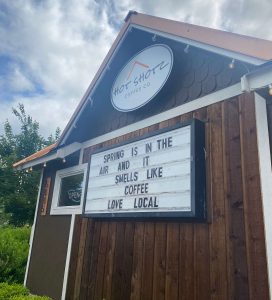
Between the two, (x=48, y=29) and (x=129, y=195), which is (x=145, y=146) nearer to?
(x=129, y=195)

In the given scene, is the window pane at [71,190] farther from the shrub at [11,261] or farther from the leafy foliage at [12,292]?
the shrub at [11,261]

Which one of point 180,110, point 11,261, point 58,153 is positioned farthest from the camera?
point 11,261

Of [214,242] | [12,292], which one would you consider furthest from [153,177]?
[12,292]

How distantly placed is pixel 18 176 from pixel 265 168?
20.5 meters

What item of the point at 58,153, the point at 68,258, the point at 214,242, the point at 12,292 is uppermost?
the point at 58,153

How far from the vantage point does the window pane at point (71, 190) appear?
6855 millimetres

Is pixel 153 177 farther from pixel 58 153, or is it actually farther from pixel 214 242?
pixel 58 153

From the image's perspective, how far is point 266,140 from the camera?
3.51 m

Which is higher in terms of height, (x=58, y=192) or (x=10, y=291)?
(x=58, y=192)

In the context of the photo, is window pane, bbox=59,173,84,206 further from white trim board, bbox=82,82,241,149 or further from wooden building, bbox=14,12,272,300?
white trim board, bbox=82,82,241,149

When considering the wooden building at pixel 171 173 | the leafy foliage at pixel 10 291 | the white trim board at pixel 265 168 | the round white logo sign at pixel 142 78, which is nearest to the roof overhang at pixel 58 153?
the wooden building at pixel 171 173

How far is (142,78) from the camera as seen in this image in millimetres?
5434

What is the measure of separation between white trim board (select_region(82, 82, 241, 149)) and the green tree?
50.2ft

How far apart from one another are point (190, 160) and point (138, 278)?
207 centimetres
